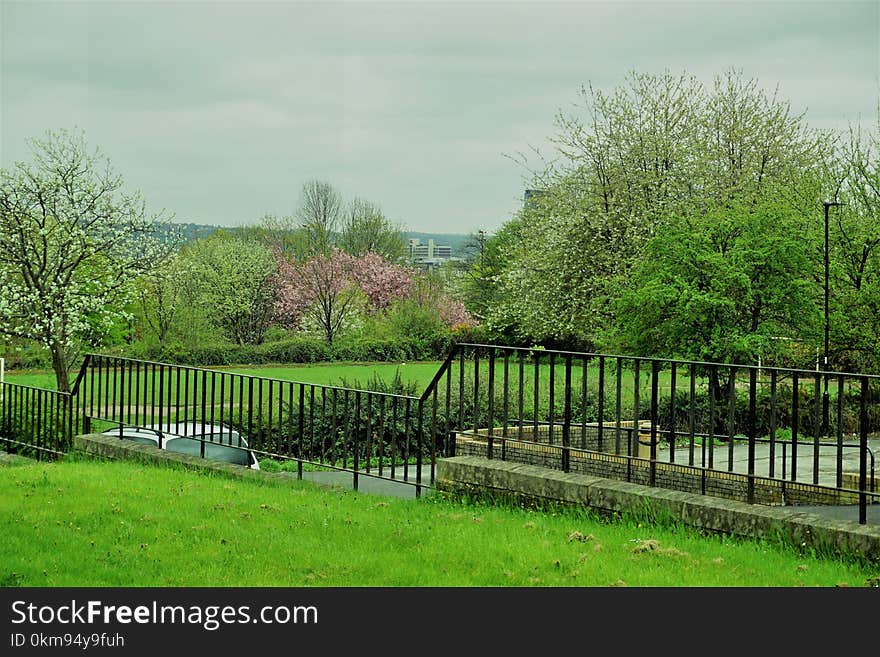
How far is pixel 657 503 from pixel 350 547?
2068mm

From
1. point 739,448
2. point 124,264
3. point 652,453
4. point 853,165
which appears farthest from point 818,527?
point 853,165

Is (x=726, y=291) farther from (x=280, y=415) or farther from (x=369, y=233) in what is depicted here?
(x=369, y=233)

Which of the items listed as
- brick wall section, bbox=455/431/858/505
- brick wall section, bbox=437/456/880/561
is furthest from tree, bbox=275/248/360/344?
brick wall section, bbox=437/456/880/561

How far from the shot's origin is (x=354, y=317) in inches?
1946

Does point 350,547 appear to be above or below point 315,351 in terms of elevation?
above

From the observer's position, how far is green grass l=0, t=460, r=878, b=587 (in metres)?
5.02

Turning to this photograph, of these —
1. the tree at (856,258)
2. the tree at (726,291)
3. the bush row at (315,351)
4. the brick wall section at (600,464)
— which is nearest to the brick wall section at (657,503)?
the brick wall section at (600,464)

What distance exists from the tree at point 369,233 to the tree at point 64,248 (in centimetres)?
3619

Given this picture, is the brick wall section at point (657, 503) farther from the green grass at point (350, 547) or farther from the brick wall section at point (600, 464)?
the brick wall section at point (600, 464)

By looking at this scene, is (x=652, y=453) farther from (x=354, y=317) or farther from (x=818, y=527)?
(x=354, y=317)

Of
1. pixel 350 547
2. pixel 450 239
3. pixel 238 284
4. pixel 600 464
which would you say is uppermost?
pixel 450 239

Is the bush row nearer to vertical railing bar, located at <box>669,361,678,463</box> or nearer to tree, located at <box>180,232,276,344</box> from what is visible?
tree, located at <box>180,232,276,344</box>

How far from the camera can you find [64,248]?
21.4 metres

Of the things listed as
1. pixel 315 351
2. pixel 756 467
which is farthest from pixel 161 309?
pixel 756 467
